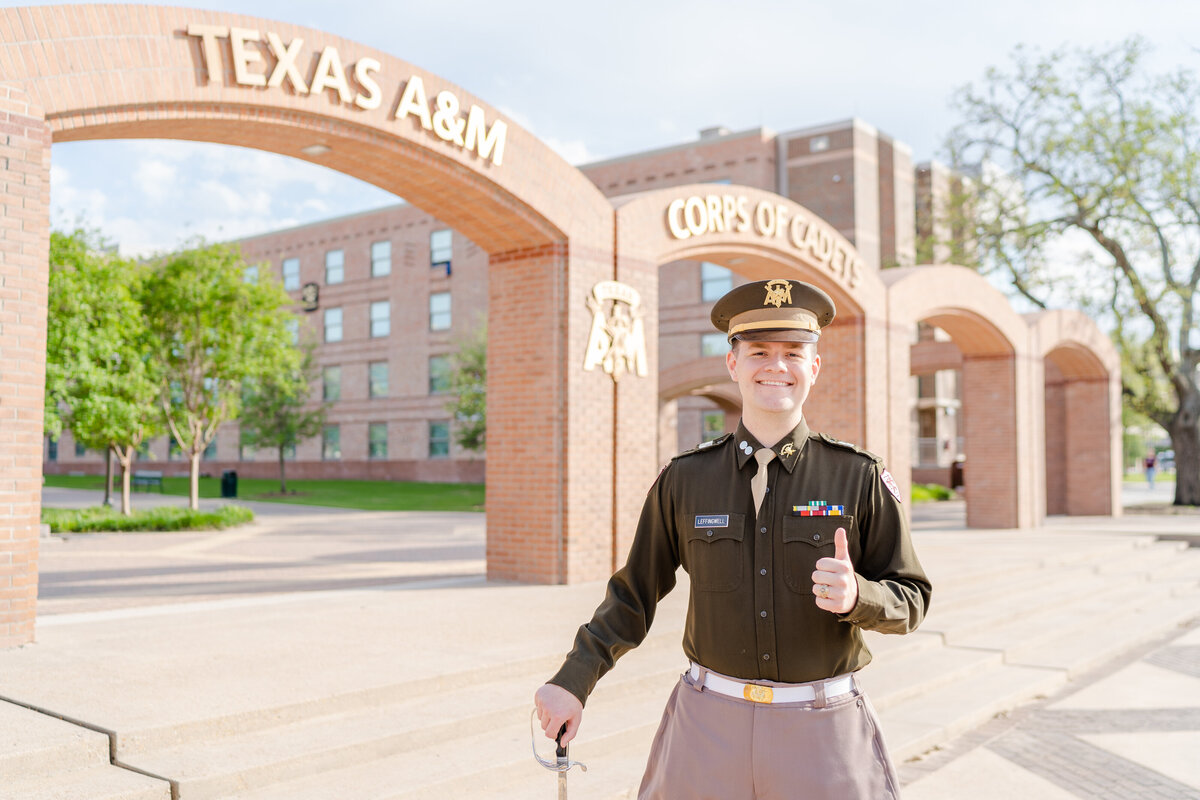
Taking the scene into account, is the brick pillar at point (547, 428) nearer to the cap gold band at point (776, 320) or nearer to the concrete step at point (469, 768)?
the concrete step at point (469, 768)

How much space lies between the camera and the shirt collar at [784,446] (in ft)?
8.76

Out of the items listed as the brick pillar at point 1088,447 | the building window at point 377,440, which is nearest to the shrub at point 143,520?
the brick pillar at point 1088,447

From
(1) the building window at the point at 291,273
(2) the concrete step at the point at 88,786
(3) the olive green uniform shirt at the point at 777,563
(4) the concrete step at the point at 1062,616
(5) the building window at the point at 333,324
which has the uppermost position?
(1) the building window at the point at 291,273

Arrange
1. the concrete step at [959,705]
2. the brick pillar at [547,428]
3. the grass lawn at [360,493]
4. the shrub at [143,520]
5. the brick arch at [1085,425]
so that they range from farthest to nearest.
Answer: the grass lawn at [360,493]
the brick arch at [1085,425]
the shrub at [143,520]
the brick pillar at [547,428]
the concrete step at [959,705]

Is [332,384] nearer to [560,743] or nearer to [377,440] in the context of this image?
[377,440]

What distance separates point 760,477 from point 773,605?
1.10ft

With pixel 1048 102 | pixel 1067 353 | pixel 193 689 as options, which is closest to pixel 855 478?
pixel 193 689

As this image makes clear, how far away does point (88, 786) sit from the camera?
4215 millimetres

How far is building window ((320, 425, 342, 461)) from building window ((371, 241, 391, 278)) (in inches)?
284

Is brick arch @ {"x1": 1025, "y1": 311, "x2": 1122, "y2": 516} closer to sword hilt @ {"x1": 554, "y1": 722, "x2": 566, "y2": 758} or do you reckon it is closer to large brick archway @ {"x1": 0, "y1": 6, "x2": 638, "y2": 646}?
large brick archway @ {"x1": 0, "y1": 6, "x2": 638, "y2": 646}

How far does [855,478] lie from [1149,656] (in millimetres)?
8382

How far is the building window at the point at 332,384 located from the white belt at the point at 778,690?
43.9 metres

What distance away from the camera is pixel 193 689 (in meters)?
5.48

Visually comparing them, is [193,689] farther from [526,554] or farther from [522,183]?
[522,183]
